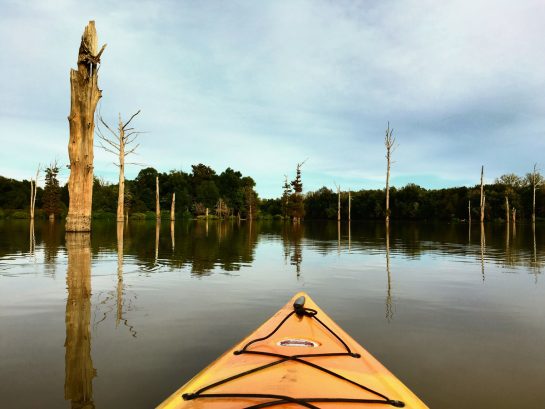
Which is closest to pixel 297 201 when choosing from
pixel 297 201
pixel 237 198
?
pixel 297 201

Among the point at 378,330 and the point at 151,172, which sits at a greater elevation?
the point at 151,172

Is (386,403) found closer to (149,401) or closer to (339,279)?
(149,401)

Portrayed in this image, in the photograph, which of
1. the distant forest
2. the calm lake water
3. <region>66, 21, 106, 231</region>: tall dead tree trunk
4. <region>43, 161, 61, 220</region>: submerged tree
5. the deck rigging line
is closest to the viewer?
the deck rigging line

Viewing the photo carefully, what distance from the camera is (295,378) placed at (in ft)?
8.23

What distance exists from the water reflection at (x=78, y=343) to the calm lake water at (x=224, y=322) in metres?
0.02

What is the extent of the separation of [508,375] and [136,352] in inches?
139

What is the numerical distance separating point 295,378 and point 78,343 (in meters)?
2.71

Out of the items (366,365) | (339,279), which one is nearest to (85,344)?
(366,365)

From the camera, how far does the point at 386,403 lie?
2.26 meters

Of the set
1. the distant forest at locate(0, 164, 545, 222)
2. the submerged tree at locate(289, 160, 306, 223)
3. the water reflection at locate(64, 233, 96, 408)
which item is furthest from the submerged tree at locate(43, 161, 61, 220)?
the water reflection at locate(64, 233, 96, 408)

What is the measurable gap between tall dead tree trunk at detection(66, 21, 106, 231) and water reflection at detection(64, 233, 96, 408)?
10022mm

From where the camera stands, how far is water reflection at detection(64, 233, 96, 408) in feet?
9.70

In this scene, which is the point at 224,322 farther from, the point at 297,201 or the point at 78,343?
the point at 297,201

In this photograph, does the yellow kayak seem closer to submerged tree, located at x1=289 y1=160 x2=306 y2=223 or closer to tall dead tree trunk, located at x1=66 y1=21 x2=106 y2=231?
tall dead tree trunk, located at x1=66 y1=21 x2=106 y2=231
